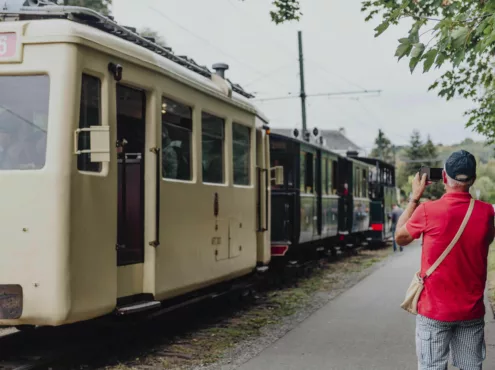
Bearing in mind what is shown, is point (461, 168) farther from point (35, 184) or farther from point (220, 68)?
point (220, 68)

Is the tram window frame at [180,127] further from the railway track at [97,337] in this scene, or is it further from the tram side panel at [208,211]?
the railway track at [97,337]

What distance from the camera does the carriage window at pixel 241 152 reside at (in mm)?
10656

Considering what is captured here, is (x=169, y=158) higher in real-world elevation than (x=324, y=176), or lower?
lower

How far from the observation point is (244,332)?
9.62 m

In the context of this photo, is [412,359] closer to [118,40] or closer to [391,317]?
[391,317]

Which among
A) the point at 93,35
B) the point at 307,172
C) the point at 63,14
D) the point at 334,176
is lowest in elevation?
the point at 307,172

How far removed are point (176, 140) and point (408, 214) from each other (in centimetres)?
434

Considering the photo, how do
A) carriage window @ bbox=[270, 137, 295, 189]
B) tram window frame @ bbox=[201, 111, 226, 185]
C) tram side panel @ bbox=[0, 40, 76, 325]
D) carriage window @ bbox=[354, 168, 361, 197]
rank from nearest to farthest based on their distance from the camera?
tram side panel @ bbox=[0, 40, 76, 325]
tram window frame @ bbox=[201, 111, 226, 185]
carriage window @ bbox=[270, 137, 295, 189]
carriage window @ bbox=[354, 168, 361, 197]

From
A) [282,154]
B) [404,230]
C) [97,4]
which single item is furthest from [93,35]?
[97,4]

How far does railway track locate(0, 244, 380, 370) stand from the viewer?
7.06 meters

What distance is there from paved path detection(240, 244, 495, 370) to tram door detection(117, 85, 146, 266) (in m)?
1.56

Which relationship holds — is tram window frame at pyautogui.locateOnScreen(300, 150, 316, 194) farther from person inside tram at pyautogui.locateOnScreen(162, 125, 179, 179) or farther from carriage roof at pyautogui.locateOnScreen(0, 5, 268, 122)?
person inside tram at pyautogui.locateOnScreen(162, 125, 179, 179)

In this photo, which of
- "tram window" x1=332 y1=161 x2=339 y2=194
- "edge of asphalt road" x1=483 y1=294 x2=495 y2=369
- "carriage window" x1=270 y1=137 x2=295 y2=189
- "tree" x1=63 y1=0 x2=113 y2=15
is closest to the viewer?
"edge of asphalt road" x1=483 y1=294 x2=495 y2=369

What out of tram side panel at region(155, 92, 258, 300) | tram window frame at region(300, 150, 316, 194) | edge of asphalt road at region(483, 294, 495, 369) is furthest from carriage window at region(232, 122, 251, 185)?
tram window frame at region(300, 150, 316, 194)
